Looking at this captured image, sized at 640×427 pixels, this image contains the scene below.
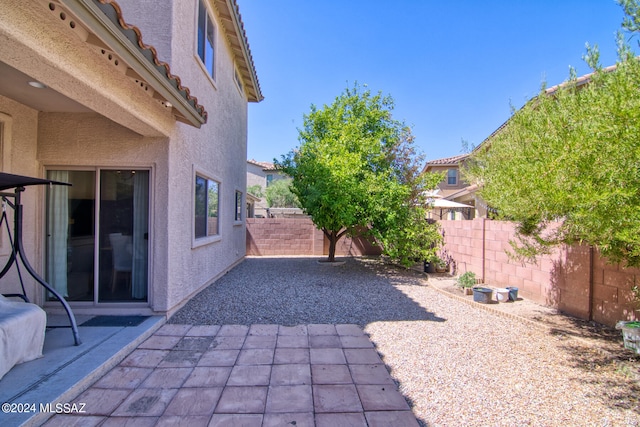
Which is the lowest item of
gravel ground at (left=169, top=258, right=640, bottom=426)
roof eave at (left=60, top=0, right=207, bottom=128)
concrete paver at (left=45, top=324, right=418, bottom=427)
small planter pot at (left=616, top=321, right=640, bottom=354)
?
gravel ground at (left=169, top=258, right=640, bottom=426)

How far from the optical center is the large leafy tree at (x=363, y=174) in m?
10.0

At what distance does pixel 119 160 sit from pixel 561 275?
8543 mm

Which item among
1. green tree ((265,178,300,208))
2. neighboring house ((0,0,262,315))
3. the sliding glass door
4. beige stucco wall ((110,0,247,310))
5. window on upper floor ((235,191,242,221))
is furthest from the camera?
green tree ((265,178,300,208))

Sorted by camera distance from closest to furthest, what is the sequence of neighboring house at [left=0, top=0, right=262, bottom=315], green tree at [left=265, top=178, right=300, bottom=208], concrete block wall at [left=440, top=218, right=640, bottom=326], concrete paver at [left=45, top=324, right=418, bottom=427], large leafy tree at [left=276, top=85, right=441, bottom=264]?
concrete paver at [left=45, top=324, right=418, bottom=427]
neighboring house at [left=0, top=0, right=262, bottom=315]
concrete block wall at [left=440, top=218, right=640, bottom=326]
large leafy tree at [left=276, top=85, right=441, bottom=264]
green tree at [left=265, top=178, right=300, bottom=208]

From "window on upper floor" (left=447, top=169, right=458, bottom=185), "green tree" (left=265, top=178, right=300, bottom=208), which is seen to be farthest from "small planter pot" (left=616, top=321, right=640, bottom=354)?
"green tree" (left=265, top=178, right=300, bottom=208)

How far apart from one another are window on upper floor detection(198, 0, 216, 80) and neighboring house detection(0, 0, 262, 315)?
74 mm

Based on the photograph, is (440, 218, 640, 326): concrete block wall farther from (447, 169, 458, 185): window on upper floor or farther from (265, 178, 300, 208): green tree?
(265, 178, 300, 208): green tree

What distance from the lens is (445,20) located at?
1070 cm

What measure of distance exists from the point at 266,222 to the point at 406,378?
12310 millimetres

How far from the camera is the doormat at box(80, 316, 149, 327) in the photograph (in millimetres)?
5039

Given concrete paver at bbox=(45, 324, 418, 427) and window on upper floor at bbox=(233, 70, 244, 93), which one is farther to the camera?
window on upper floor at bbox=(233, 70, 244, 93)

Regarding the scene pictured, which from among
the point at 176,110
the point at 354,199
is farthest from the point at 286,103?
the point at 176,110

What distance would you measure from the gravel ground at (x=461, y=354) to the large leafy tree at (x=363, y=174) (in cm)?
225

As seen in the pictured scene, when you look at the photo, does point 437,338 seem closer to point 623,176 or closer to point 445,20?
point 623,176
